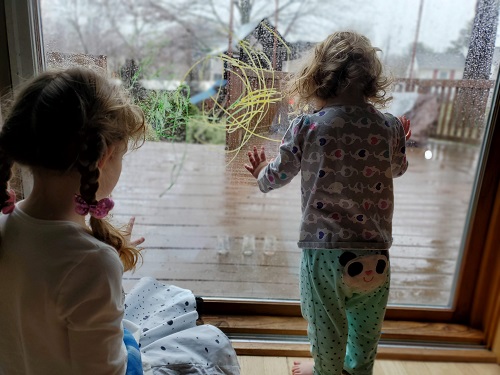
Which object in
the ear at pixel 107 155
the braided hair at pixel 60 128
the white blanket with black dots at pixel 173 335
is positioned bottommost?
the white blanket with black dots at pixel 173 335

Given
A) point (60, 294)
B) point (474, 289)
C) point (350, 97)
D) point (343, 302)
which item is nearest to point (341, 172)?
point (350, 97)

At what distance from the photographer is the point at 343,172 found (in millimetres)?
975

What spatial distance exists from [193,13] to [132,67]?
340mm

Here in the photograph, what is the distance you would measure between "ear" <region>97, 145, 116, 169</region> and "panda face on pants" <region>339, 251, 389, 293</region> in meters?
0.56

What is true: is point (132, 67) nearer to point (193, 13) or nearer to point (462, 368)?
point (193, 13)

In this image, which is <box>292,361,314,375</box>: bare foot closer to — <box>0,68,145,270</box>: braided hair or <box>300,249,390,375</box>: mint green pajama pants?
<box>300,249,390,375</box>: mint green pajama pants

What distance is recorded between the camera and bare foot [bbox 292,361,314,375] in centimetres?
119

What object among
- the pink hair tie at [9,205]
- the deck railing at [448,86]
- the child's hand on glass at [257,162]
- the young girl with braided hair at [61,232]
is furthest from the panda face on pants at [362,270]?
the pink hair tie at [9,205]

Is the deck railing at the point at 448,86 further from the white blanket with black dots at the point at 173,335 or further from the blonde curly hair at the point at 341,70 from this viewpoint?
the white blanket with black dots at the point at 173,335

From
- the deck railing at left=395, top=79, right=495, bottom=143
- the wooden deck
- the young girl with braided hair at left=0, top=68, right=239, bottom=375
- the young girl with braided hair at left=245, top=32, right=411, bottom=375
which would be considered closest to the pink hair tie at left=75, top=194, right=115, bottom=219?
the young girl with braided hair at left=0, top=68, right=239, bottom=375

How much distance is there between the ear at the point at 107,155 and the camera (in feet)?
2.38

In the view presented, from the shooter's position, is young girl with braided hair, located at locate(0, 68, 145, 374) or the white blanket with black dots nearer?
young girl with braided hair, located at locate(0, 68, 145, 374)

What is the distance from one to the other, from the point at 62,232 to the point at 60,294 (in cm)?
10

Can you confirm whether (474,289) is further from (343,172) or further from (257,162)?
(257,162)
